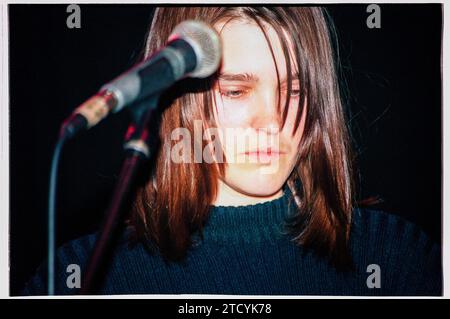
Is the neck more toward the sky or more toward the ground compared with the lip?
more toward the ground

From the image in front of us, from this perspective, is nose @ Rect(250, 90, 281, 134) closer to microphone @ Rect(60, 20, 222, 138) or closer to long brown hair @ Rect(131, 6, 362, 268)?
long brown hair @ Rect(131, 6, 362, 268)

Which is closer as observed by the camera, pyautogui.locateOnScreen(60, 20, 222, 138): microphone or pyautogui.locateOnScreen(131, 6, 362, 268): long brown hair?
pyautogui.locateOnScreen(60, 20, 222, 138): microphone

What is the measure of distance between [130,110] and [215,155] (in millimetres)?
734

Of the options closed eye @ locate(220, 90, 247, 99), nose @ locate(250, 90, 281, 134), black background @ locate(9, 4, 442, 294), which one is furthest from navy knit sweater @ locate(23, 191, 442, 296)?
closed eye @ locate(220, 90, 247, 99)

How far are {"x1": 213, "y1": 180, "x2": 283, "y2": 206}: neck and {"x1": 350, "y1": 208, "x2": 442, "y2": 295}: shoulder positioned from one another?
31cm

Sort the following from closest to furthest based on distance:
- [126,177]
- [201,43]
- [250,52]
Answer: [126,177] → [201,43] → [250,52]

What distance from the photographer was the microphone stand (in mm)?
892

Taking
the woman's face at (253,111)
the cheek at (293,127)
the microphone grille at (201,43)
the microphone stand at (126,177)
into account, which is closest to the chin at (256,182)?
the woman's face at (253,111)

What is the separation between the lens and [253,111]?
5.30 ft

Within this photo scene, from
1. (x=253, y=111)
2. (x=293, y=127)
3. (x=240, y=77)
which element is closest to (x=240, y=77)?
(x=240, y=77)

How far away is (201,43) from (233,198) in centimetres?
70

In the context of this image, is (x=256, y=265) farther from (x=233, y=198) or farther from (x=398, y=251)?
(x=398, y=251)

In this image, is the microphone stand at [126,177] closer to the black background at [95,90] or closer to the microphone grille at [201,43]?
the microphone grille at [201,43]

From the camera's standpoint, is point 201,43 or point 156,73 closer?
point 156,73
